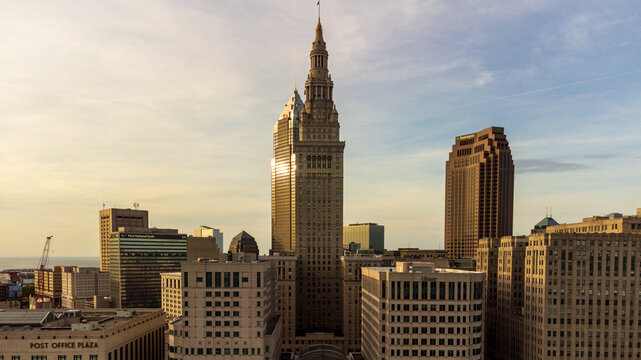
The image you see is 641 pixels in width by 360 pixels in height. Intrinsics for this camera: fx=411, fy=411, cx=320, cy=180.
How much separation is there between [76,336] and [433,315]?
11203 centimetres

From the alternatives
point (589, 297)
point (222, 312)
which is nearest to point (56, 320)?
point (222, 312)

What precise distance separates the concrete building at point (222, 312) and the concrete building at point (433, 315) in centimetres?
4217

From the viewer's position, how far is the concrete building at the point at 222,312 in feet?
430

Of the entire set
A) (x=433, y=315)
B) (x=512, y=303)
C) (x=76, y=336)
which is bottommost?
(x=512, y=303)

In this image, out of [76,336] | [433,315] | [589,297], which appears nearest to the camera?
[76,336]

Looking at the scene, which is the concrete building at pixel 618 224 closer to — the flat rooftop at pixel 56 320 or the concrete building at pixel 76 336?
the concrete building at pixel 76 336

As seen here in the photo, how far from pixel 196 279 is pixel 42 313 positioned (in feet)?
226

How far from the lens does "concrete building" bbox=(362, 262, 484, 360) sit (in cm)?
13062

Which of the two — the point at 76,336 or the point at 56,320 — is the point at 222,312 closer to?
the point at 76,336

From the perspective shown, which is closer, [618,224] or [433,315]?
[433,315]

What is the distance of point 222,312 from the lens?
13188 cm

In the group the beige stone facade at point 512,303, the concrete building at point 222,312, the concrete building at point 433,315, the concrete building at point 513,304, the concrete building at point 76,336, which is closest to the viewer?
the concrete building at point 76,336

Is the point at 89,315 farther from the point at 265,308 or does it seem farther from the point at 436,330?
the point at 436,330

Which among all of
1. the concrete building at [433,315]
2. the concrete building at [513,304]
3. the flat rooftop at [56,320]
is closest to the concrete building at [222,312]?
the flat rooftop at [56,320]
